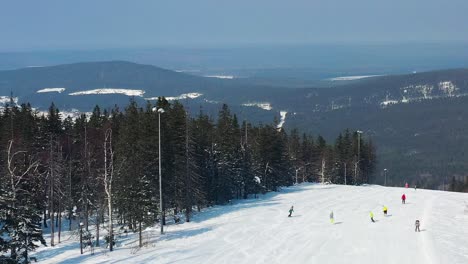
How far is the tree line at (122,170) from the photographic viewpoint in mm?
42250

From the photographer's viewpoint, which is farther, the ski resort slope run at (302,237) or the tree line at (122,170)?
the tree line at (122,170)

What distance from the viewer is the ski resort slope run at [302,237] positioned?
38.0 metres

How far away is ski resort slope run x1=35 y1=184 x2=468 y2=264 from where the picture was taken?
125 feet

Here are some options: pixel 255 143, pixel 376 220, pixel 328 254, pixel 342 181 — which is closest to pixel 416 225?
pixel 376 220

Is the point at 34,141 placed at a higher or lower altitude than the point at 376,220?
higher

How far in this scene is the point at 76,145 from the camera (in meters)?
64.6

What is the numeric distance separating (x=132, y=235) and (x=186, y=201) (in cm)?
658

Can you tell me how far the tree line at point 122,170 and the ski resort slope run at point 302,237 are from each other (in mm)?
2045

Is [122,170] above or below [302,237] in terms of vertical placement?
above

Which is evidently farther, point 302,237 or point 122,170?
point 122,170

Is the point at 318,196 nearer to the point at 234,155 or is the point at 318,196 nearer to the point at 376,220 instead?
the point at 234,155

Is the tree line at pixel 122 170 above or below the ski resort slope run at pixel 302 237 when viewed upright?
above

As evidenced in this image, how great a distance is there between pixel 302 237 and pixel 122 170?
15.0 meters

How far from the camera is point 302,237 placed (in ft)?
147
